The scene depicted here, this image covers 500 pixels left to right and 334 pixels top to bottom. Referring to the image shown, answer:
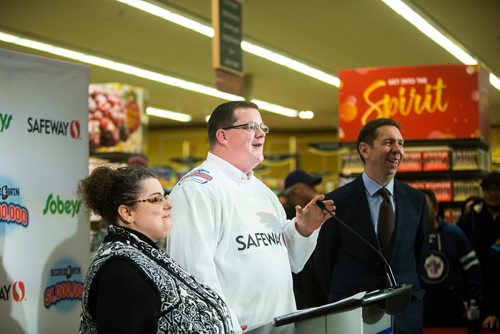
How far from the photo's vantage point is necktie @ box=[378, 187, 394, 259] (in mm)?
4203

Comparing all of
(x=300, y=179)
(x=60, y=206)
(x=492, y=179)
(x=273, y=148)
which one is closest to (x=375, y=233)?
(x=60, y=206)

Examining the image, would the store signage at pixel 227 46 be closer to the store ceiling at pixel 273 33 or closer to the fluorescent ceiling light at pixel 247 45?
the store ceiling at pixel 273 33

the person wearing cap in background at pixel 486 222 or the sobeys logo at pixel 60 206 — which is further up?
the sobeys logo at pixel 60 206

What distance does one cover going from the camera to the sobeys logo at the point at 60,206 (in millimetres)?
3787

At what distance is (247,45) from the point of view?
45.4 ft

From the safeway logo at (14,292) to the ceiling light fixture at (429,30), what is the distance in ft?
27.0

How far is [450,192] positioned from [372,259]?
15.4ft

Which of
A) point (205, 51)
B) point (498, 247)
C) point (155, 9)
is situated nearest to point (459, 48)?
point (205, 51)

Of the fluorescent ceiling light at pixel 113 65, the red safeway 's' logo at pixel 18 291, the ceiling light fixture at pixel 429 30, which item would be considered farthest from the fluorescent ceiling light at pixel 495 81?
the red safeway 's' logo at pixel 18 291

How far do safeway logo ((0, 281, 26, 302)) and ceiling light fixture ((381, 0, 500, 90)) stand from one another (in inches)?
324

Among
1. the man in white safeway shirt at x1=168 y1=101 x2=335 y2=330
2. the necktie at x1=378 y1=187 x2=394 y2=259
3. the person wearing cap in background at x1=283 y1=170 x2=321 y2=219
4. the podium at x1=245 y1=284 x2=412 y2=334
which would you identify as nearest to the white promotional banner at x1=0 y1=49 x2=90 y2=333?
the man in white safeway shirt at x1=168 y1=101 x2=335 y2=330

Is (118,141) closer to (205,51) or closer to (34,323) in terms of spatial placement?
(205,51)

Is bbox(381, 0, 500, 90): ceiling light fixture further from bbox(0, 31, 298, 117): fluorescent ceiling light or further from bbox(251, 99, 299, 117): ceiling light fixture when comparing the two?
bbox(251, 99, 299, 117): ceiling light fixture

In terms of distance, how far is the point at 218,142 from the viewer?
3.46 m
